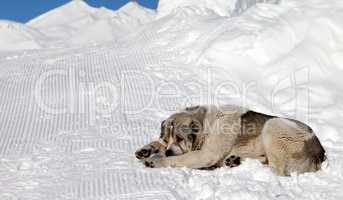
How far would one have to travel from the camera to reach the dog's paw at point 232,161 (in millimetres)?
6285

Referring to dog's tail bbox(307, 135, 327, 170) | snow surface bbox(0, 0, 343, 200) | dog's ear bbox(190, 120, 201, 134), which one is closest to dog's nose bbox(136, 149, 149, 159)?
snow surface bbox(0, 0, 343, 200)

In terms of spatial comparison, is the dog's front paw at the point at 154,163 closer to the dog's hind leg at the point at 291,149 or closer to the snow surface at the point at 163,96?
the snow surface at the point at 163,96

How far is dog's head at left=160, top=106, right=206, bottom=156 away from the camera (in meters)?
6.38


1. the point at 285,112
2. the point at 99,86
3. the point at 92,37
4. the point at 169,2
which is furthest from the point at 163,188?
the point at 92,37

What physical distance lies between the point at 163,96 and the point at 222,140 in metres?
4.49

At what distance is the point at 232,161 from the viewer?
630 cm

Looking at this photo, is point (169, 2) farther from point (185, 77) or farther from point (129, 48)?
point (185, 77)

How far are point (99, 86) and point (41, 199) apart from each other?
21.7 feet

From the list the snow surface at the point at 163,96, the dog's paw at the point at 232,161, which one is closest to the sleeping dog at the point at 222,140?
the dog's paw at the point at 232,161

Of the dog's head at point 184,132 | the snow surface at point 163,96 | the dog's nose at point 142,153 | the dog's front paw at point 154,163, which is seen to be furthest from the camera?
the dog's nose at point 142,153

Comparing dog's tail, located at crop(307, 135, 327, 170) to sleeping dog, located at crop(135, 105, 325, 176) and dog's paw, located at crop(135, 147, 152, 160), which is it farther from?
dog's paw, located at crop(135, 147, 152, 160)

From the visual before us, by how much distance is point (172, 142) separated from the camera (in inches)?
256

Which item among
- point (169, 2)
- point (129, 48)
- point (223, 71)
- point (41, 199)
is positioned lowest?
point (169, 2)

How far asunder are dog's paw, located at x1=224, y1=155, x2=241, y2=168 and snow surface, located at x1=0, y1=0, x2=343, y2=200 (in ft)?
0.35
